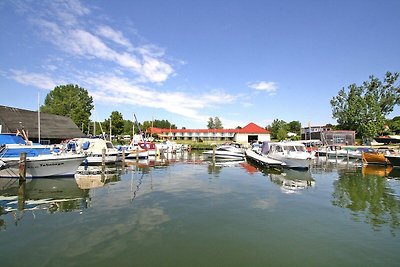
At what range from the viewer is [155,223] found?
32.0 feet

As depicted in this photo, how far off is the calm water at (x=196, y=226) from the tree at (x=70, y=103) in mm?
61132

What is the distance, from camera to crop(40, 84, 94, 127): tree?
72.7m

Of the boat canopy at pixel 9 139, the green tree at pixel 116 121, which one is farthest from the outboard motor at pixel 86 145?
the green tree at pixel 116 121

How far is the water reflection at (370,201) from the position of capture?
425 inches

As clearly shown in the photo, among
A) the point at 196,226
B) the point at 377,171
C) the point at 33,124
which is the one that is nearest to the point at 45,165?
the point at 196,226

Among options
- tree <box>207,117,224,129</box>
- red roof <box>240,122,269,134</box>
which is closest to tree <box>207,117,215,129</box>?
tree <box>207,117,224,129</box>

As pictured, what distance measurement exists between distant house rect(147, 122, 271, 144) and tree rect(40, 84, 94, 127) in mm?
23024

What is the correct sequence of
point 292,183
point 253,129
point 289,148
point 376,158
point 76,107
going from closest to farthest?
point 292,183
point 289,148
point 376,158
point 76,107
point 253,129

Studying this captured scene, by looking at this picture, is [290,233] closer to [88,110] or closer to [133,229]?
[133,229]

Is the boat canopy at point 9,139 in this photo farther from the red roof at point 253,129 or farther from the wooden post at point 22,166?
the red roof at point 253,129

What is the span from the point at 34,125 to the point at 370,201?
45773mm

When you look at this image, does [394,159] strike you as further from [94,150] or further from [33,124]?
[33,124]

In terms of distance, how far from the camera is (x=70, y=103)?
74688 millimetres

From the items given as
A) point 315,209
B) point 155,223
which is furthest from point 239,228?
point 315,209
